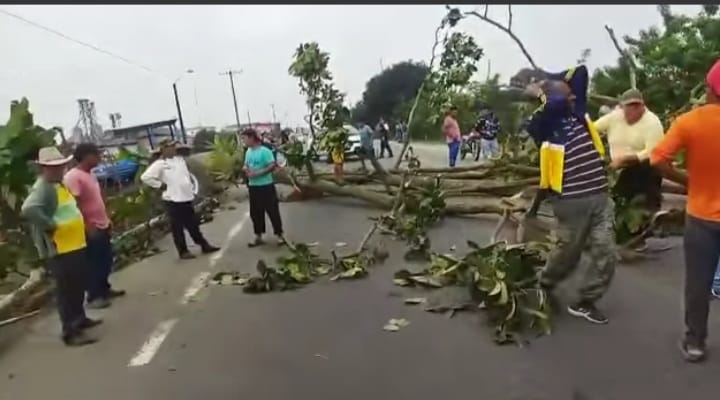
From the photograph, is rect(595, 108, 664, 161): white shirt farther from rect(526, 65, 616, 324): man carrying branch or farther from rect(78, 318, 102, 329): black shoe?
rect(78, 318, 102, 329): black shoe

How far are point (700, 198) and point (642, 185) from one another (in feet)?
10.1

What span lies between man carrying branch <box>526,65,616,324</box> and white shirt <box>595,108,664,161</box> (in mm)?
1196

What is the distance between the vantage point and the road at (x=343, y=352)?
4.61 metres

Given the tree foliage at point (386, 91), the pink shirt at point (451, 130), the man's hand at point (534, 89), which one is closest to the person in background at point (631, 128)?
the man's hand at point (534, 89)

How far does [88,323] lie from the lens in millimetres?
6680

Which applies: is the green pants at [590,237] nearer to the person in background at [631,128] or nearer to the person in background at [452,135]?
the person in background at [631,128]

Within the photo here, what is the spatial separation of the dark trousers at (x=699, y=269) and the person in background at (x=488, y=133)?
14.8 meters

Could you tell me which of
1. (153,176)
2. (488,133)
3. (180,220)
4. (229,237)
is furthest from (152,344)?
(488,133)

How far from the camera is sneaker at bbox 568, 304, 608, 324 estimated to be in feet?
18.7

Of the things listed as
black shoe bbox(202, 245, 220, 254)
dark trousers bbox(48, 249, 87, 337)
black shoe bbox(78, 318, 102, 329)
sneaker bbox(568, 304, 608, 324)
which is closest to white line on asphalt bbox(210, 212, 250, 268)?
black shoe bbox(202, 245, 220, 254)

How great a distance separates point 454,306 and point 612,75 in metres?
9.54

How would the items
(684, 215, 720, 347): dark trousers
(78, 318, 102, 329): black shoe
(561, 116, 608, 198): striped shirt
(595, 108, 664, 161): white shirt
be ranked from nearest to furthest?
(684, 215, 720, 347): dark trousers, (561, 116, 608, 198): striped shirt, (78, 318, 102, 329): black shoe, (595, 108, 664, 161): white shirt

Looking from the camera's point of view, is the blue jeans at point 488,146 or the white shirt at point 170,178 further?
the blue jeans at point 488,146

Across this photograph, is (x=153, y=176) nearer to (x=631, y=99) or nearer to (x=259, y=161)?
(x=259, y=161)
